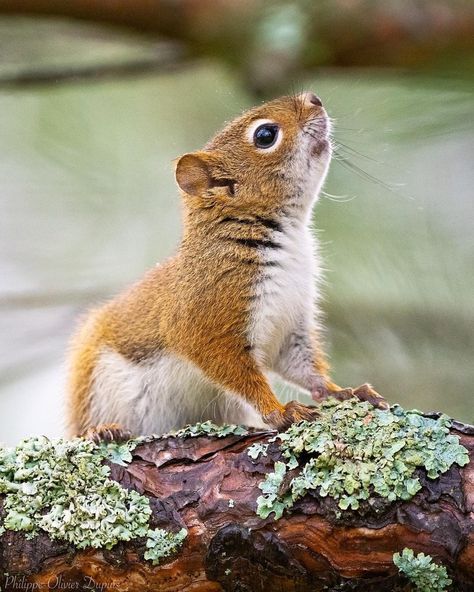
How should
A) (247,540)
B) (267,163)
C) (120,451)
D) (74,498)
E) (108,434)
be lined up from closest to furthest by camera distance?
(247,540), (74,498), (120,451), (108,434), (267,163)

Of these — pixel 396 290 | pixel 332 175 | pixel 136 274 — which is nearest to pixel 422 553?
pixel 396 290

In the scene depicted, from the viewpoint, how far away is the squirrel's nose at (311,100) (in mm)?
3084

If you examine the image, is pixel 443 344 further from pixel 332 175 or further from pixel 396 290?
pixel 332 175

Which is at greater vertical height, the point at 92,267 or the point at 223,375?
the point at 92,267

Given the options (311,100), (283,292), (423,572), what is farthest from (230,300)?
(423,572)

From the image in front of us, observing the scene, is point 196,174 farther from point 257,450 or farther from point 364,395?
A: point 257,450

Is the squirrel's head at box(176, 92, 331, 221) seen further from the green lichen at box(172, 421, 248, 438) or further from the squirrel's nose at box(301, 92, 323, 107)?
the green lichen at box(172, 421, 248, 438)

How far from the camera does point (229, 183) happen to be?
320 centimetres

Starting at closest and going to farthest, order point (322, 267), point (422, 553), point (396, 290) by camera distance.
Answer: point (422, 553) < point (396, 290) < point (322, 267)

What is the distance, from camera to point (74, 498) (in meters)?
2.34

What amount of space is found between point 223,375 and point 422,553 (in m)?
1.04

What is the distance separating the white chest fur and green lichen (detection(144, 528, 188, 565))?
0.85m

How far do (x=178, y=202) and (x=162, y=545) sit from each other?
1.63m

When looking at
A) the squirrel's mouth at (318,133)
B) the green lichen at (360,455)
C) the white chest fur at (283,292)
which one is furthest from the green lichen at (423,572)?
the squirrel's mouth at (318,133)
